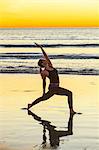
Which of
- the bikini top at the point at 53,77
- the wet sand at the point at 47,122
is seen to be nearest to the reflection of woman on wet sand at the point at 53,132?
the wet sand at the point at 47,122

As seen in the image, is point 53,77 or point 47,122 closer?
point 47,122

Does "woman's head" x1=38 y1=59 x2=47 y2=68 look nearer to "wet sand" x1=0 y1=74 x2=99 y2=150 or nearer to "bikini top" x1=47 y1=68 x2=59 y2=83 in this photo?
"bikini top" x1=47 y1=68 x2=59 y2=83

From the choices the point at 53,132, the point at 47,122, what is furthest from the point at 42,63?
the point at 53,132

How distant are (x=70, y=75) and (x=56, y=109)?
5711 millimetres

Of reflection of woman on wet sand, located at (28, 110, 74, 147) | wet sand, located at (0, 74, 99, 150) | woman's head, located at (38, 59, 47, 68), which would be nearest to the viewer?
wet sand, located at (0, 74, 99, 150)

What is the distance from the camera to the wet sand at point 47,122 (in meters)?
5.33

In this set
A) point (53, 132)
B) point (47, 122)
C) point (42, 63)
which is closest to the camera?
point (53, 132)

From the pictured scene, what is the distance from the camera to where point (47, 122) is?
650cm

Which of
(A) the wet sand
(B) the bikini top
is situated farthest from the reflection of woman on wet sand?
(B) the bikini top

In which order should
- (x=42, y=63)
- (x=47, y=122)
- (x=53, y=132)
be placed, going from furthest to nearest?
(x=42, y=63), (x=47, y=122), (x=53, y=132)

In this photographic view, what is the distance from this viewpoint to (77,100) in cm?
829

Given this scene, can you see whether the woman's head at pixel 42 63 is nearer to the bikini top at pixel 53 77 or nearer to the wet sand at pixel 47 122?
the bikini top at pixel 53 77

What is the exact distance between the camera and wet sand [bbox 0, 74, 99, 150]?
17.5 feet

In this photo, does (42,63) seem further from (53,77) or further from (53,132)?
(53,132)
